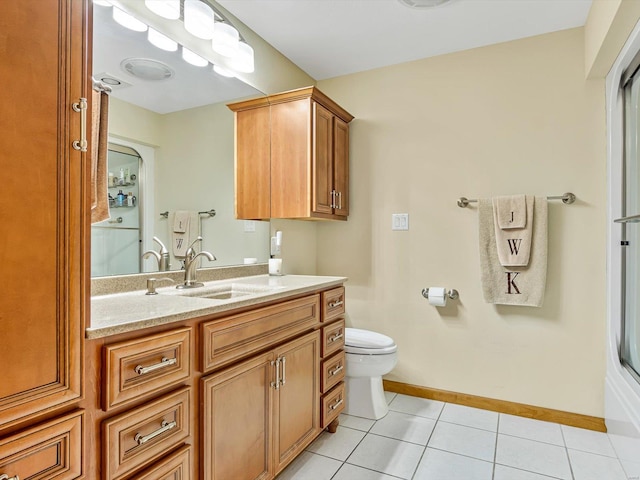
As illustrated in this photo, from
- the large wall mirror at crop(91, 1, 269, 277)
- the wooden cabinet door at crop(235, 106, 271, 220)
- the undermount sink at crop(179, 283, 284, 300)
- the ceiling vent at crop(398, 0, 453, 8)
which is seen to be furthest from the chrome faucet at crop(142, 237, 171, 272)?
the ceiling vent at crop(398, 0, 453, 8)

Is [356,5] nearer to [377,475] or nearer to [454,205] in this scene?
[454,205]

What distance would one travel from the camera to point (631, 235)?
1.93 m

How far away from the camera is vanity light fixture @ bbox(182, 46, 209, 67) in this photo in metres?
1.86

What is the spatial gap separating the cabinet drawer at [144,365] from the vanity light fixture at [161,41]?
1338 mm

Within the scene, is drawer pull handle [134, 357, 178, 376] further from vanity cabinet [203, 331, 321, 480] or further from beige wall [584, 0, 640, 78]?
beige wall [584, 0, 640, 78]

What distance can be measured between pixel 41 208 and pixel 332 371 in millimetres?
1597

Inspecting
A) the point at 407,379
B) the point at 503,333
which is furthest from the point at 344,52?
the point at 407,379

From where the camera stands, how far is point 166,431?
108cm

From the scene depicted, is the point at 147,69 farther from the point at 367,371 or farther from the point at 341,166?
the point at 367,371

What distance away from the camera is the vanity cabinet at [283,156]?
7.45 ft

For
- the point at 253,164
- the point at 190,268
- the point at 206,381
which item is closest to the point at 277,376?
the point at 206,381

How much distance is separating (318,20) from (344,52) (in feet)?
1.31

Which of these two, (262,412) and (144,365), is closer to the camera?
(144,365)

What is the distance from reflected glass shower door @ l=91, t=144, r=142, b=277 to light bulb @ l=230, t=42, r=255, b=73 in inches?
34.3
